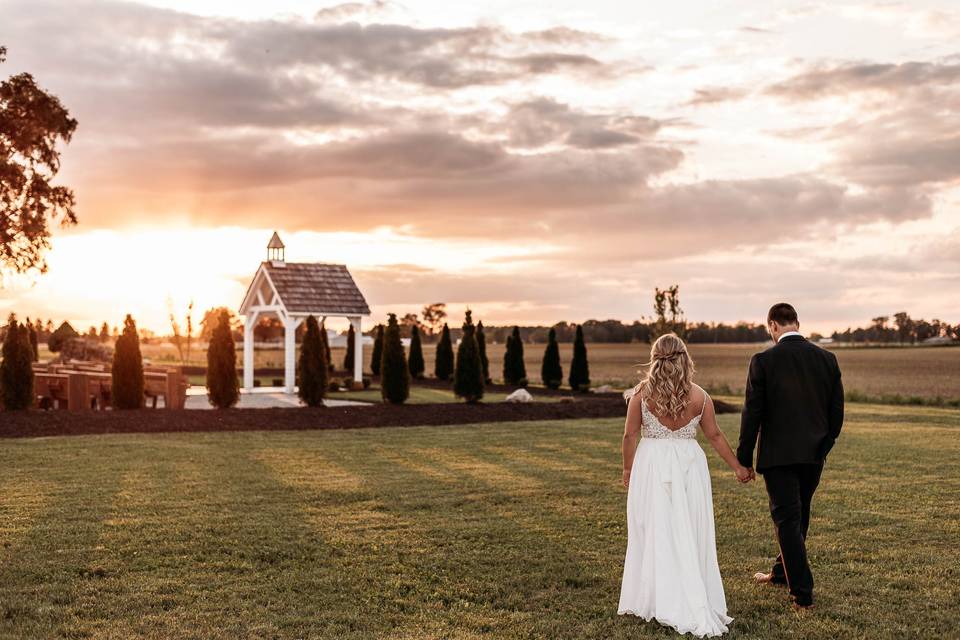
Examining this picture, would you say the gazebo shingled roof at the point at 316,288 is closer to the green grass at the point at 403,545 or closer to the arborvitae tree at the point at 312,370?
the arborvitae tree at the point at 312,370

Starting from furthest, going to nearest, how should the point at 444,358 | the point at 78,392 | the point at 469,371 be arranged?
the point at 444,358 → the point at 469,371 → the point at 78,392

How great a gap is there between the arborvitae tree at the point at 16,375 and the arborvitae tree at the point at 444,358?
1901 centimetres

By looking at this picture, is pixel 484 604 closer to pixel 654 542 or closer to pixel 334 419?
pixel 654 542

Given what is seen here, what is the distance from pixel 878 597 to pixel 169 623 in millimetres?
4842

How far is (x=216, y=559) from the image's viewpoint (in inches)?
289

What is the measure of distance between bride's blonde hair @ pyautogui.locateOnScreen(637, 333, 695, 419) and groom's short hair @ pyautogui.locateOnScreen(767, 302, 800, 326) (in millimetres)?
808

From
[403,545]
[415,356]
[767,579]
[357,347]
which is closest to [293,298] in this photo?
[357,347]

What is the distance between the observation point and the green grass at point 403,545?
579 centimetres

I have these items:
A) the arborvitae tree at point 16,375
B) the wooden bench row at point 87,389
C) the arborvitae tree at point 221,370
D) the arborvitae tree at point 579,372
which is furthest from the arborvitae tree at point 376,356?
the arborvitae tree at point 16,375

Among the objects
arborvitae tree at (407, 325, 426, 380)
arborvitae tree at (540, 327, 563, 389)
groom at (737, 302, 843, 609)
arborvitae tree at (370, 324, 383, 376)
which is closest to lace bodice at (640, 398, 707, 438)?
groom at (737, 302, 843, 609)

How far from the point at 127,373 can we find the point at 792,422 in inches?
691

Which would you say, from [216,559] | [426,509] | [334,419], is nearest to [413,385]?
[334,419]

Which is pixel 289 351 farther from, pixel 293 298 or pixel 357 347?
pixel 357 347

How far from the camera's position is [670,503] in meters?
5.79
